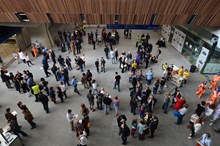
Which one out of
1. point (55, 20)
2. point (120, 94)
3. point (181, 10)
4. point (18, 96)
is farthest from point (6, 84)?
point (181, 10)

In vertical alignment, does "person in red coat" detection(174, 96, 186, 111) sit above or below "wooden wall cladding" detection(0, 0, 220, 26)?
below

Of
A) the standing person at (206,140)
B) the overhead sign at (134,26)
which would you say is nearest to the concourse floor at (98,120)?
the standing person at (206,140)

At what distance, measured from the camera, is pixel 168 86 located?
11.0 meters

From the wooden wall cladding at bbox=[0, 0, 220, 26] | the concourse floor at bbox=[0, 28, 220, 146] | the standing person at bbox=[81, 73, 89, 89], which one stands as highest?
the wooden wall cladding at bbox=[0, 0, 220, 26]

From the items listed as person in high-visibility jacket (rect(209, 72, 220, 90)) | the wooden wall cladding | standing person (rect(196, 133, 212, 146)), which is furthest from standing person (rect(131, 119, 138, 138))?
person in high-visibility jacket (rect(209, 72, 220, 90))

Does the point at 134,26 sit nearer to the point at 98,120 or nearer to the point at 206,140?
the point at 98,120

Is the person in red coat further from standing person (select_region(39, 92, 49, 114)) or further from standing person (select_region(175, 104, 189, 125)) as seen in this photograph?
standing person (select_region(39, 92, 49, 114))

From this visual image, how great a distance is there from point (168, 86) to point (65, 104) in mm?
6399

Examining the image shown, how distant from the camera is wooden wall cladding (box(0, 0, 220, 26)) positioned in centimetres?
852

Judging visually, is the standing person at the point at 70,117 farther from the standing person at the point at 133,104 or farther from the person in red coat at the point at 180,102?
the person in red coat at the point at 180,102

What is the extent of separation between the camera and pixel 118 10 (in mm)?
9156

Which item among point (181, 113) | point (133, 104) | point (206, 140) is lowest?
point (133, 104)

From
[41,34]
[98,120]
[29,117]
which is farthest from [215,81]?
[41,34]

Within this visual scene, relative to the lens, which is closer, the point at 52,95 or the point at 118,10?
the point at 118,10
